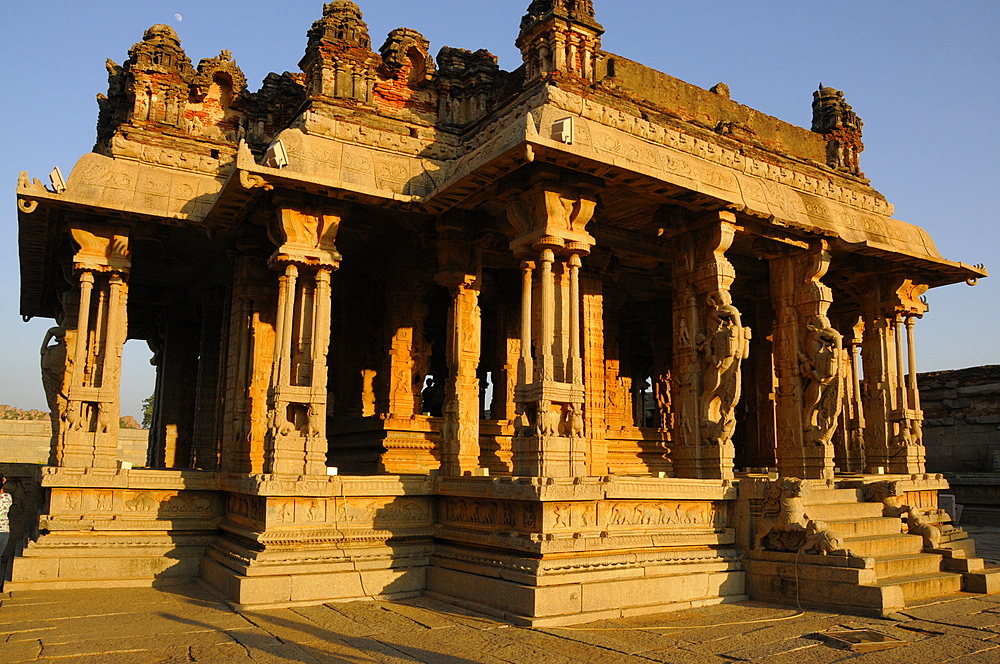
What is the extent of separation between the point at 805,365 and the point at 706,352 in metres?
2.34

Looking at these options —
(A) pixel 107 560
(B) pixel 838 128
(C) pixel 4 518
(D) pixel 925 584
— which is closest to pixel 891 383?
(D) pixel 925 584

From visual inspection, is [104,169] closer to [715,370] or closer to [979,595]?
[715,370]

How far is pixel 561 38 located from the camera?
1258 centimetres

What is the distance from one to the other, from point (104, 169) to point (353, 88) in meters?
3.80

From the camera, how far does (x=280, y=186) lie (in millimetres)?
9836

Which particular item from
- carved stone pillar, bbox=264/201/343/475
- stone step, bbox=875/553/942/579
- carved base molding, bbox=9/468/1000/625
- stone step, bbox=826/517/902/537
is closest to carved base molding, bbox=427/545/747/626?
carved base molding, bbox=9/468/1000/625

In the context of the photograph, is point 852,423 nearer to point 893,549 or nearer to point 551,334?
point 893,549

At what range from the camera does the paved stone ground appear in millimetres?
6738

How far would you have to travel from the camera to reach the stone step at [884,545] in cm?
985

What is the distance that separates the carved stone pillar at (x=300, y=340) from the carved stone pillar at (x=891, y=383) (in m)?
9.08

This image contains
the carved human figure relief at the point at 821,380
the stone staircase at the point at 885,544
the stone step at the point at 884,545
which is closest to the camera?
the stone staircase at the point at 885,544


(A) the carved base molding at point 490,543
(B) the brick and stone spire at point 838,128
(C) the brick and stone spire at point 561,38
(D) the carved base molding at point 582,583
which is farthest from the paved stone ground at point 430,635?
(B) the brick and stone spire at point 838,128

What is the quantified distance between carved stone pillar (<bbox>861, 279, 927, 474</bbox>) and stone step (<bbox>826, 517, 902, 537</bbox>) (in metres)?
2.68

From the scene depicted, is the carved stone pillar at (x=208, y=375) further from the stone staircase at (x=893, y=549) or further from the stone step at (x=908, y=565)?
the stone step at (x=908, y=565)
